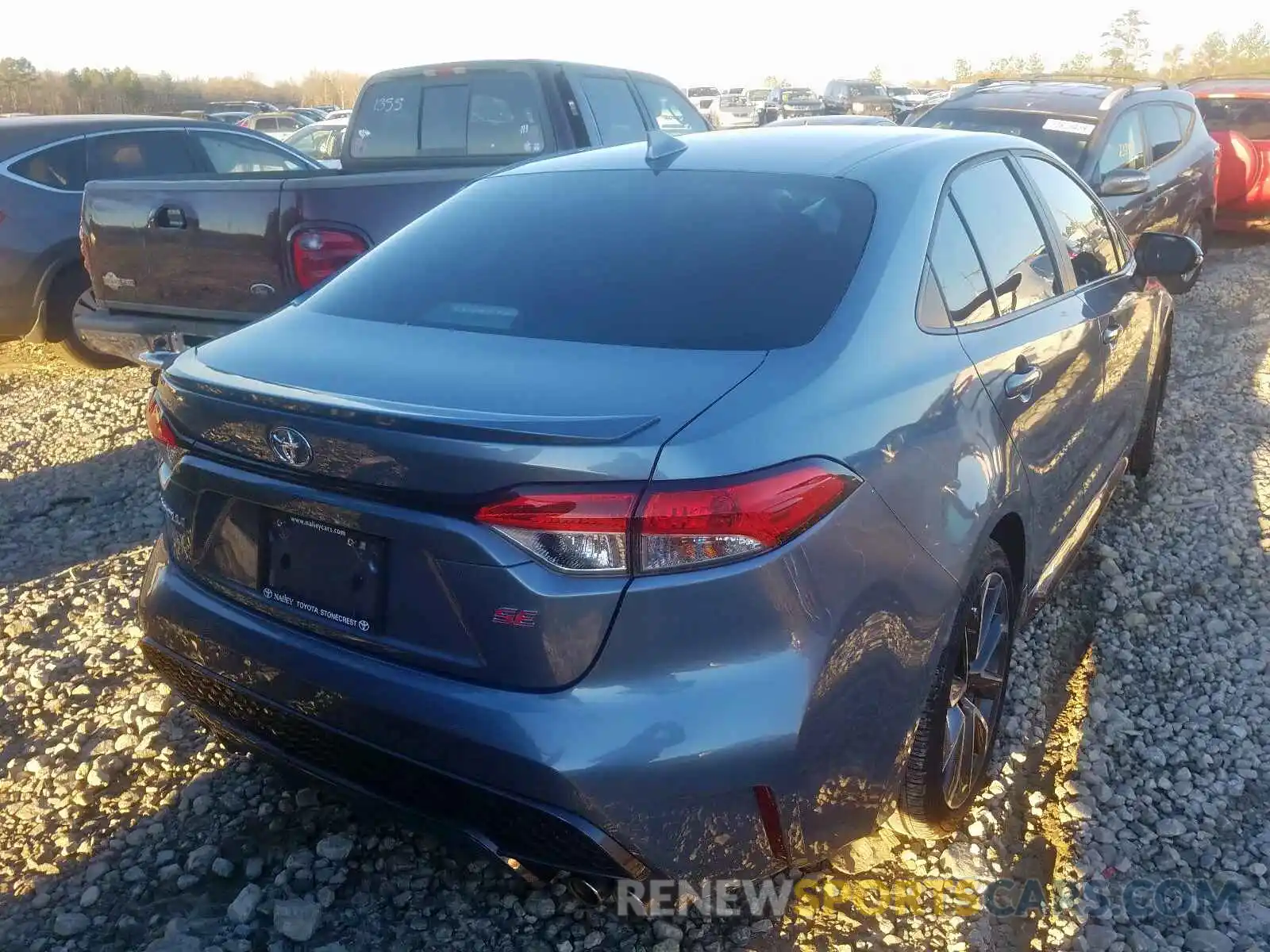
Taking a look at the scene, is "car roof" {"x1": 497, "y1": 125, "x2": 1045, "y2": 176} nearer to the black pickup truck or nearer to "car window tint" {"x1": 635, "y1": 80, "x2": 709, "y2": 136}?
the black pickup truck

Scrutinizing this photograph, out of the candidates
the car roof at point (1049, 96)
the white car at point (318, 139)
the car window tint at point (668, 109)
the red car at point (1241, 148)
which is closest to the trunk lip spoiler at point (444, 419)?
the car window tint at point (668, 109)

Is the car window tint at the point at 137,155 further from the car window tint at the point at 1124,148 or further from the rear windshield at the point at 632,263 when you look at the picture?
the car window tint at the point at 1124,148

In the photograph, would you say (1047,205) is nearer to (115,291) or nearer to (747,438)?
(747,438)

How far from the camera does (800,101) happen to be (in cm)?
3139

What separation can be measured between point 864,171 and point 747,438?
1.15 metres

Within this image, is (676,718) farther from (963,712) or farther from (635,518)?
(963,712)

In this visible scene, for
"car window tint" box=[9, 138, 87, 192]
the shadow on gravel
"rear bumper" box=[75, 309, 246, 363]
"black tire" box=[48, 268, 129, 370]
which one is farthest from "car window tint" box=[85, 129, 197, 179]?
the shadow on gravel

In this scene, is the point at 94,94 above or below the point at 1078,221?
below

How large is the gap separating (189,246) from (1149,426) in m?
4.42

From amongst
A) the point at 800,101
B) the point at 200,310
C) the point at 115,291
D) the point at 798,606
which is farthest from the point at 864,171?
the point at 800,101

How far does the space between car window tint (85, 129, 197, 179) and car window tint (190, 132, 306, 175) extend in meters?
0.17

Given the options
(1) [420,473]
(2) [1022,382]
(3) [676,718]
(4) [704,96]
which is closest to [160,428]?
(1) [420,473]

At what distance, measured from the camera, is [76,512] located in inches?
187

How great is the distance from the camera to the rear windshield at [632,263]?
7.27 feet
